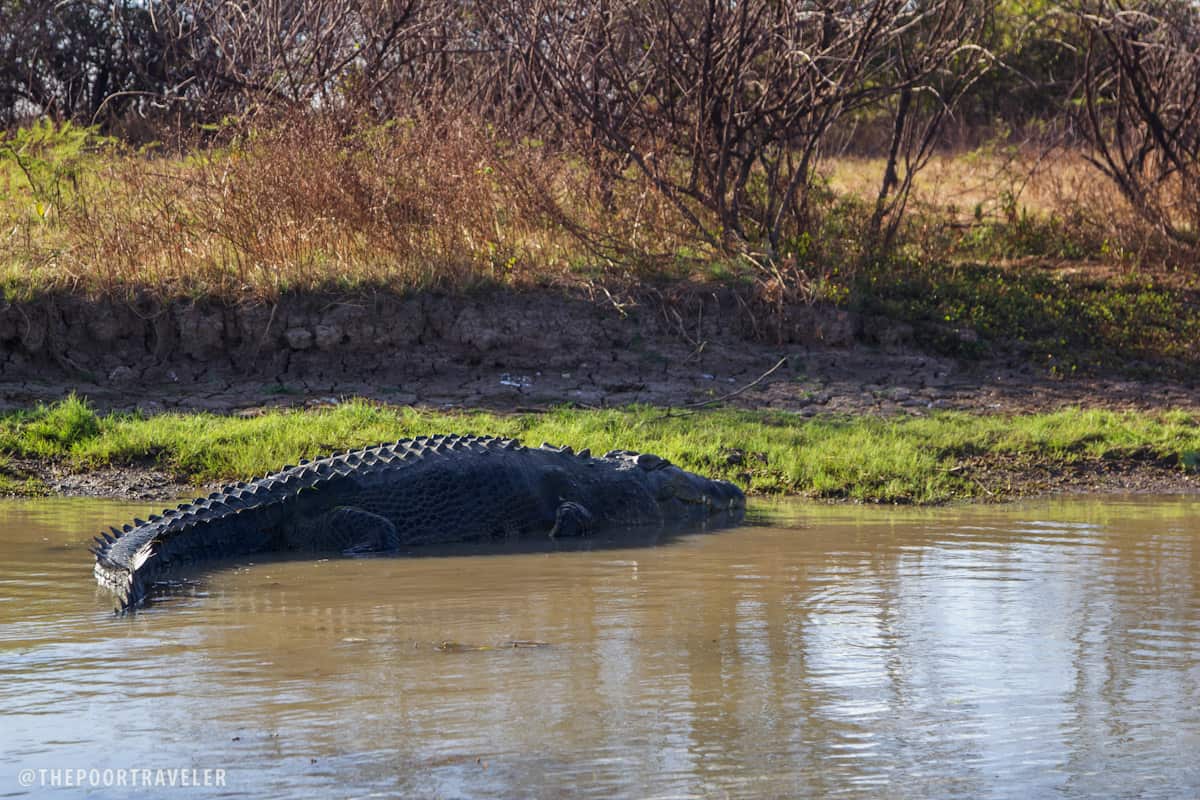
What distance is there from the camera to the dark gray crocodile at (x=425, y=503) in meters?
6.26

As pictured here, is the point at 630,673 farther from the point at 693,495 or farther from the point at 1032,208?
the point at 1032,208

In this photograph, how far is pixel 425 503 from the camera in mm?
6852

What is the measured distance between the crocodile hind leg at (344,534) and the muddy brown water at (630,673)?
293mm

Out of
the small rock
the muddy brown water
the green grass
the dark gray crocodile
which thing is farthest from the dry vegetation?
the muddy brown water

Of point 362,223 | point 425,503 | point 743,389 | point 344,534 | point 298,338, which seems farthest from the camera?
point 362,223

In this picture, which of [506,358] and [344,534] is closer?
[344,534]

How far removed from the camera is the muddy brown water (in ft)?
11.1

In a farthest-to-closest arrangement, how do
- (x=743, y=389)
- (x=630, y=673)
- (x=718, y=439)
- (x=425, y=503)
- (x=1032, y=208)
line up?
(x=1032, y=208), (x=743, y=389), (x=718, y=439), (x=425, y=503), (x=630, y=673)

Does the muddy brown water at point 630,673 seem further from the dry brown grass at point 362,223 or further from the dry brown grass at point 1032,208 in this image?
the dry brown grass at point 1032,208

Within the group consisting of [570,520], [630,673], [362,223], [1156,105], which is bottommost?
[630,673]

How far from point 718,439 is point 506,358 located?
2292 mm

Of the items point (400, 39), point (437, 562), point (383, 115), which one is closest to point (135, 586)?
point (437, 562)

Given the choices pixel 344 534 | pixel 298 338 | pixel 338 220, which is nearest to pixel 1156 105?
pixel 338 220

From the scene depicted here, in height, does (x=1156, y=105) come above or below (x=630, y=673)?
above
